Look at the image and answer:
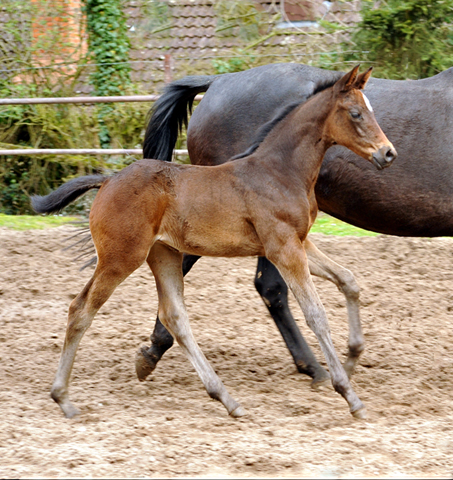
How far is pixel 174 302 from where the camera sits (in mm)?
3680

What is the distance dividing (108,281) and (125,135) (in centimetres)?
595

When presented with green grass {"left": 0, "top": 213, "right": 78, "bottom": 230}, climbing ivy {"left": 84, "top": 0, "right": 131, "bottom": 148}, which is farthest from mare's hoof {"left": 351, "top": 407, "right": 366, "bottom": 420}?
climbing ivy {"left": 84, "top": 0, "right": 131, "bottom": 148}

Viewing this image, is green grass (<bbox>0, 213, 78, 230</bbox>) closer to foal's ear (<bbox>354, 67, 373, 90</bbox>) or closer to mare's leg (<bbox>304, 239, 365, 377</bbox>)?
mare's leg (<bbox>304, 239, 365, 377</bbox>)

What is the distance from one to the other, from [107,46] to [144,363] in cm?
710

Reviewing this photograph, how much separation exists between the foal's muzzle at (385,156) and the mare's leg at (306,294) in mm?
550

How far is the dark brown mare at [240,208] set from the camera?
10.9 ft

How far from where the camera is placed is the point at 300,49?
374 inches

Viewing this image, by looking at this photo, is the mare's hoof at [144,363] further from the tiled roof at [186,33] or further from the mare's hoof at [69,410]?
the tiled roof at [186,33]

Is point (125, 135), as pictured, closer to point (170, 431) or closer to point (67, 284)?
point (67, 284)

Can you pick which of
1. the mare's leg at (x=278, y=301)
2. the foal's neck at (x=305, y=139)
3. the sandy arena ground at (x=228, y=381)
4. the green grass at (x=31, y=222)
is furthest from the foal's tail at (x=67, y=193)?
the green grass at (x=31, y=222)

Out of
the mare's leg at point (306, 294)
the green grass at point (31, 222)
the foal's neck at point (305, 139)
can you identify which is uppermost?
the foal's neck at point (305, 139)

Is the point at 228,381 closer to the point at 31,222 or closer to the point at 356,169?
the point at 356,169

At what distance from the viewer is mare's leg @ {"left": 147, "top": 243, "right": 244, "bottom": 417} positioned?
3.59 metres

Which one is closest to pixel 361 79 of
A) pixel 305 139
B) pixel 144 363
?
pixel 305 139
